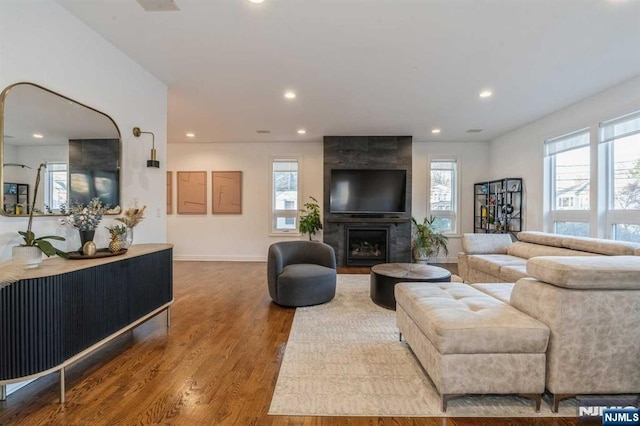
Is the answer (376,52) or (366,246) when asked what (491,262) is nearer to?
(366,246)

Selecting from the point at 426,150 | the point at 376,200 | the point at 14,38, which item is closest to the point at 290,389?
the point at 14,38

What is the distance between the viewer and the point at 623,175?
12.3 ft

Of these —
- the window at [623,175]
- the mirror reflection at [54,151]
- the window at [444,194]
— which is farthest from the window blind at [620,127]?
the mirror reflection at [54,151]

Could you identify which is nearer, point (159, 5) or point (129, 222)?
point (159, 5)

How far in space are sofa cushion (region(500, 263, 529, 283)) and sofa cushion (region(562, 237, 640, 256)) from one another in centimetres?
61

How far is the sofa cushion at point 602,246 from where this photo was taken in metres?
2.95

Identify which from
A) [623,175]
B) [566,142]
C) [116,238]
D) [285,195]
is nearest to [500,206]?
[566,142]

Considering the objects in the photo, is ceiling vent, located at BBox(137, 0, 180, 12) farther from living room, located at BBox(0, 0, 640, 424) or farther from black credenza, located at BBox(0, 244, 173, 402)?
black credenza, located at BBox(0, 244, 173, 402)

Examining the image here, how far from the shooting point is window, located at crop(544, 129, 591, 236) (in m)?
4.29

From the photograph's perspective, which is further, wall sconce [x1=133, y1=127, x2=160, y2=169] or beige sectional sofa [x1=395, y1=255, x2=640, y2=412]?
wall sconce [x1=133, y1=127, x2=160, y2=169]

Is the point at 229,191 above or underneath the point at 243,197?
above

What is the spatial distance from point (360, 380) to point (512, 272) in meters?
2.49

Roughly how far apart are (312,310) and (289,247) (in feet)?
3.26

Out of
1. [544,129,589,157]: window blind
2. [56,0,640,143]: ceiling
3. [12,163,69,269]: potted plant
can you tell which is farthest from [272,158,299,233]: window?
[12,163,69,269]: potted plant
